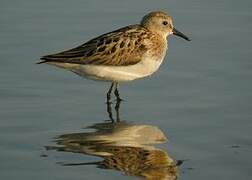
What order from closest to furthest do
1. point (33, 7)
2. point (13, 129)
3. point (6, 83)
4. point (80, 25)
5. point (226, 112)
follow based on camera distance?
point (13, 129) < point (226, 112) < point (6, 83) < point (80, 25) < point (33, 7)

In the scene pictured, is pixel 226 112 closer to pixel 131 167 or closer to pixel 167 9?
pixel 131 167

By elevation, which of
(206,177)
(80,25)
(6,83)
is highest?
(80,25)

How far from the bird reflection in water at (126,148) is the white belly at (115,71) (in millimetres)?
1333

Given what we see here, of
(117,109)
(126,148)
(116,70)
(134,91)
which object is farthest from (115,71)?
(126,148)

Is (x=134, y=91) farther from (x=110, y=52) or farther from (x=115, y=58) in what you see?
(x=110, y=52)

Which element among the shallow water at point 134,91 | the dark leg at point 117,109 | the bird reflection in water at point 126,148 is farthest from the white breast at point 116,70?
the bird reflection in water at point 126,148

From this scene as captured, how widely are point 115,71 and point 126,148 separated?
267 cm

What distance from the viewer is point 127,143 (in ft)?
32.5

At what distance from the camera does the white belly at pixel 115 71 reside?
39.2ft

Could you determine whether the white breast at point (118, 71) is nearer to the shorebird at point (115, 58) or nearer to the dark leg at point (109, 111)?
the shorebird at point (115, 58)

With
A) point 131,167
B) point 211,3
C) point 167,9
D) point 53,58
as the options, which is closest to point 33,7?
point 167,9

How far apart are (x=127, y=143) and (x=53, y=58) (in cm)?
252

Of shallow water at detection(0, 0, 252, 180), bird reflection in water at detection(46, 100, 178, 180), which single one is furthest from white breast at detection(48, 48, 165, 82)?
bird reflection in water at detection(46, 100, 178, 180)

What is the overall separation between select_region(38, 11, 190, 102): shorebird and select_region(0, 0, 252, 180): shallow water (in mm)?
379
